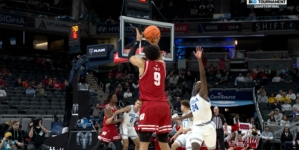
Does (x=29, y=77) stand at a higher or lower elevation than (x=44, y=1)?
lower

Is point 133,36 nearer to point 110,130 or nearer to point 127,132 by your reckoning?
point 127,132

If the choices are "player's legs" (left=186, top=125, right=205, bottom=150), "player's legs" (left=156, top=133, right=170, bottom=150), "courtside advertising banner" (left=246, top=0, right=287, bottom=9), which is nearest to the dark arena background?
"courtside advertising banner" (left=246, top=0, right=287, bottom=9)

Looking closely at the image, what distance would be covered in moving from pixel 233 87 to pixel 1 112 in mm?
12100

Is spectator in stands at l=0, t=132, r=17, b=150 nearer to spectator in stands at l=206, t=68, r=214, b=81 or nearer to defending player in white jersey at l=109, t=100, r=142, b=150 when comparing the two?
defending player in white jersey at l=109, t=100, r=142, b=150

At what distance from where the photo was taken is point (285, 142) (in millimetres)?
19234

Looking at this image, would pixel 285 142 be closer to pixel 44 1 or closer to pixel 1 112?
pixel 1 112

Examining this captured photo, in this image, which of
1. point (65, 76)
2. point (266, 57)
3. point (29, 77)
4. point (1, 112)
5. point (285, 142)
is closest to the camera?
point (285, 142)

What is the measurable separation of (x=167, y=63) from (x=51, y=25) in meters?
9.38

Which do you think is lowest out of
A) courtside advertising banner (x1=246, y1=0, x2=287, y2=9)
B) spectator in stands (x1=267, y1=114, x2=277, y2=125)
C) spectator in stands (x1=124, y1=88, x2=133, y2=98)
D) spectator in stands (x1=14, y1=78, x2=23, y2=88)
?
spectator in stands (x1=267, y1=114, x2=277, y2=125)

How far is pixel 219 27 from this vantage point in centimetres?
3275

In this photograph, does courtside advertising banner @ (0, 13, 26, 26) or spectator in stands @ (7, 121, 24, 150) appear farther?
courtside advertising banner @ (0, 13, 26, 26)

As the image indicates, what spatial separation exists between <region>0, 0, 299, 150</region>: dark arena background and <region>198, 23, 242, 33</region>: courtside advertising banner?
0.06 metres

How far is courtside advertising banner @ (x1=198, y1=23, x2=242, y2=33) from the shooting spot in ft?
107

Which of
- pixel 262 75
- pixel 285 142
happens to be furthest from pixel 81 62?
pixel 262 75
